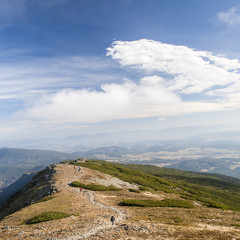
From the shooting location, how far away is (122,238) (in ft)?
67.8

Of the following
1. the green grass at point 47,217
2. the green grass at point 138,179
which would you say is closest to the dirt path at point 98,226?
the green grass at point 47,217

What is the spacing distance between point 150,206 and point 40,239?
25.2 m

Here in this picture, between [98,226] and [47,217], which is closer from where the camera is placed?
[98,226]

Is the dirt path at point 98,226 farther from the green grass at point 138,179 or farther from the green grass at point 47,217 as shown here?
the green grass at point 138,179

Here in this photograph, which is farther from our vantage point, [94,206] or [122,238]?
[94,206]

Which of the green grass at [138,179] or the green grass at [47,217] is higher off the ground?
the green grass at [47,217]

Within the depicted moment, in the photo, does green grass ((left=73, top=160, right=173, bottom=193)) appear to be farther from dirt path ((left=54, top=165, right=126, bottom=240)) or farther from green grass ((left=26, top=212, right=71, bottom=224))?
green grass ((left=26, top=212, right=71, bottom=224))

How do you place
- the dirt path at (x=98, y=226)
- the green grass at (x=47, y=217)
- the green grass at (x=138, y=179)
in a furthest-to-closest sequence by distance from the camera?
the green grass at (x=138, y=179)
the green grass at (x=47, y=217)
the dirt path at (x=98, y=226)

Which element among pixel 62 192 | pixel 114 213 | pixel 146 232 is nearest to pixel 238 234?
pixel 146 232

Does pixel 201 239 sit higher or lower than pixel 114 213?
higher

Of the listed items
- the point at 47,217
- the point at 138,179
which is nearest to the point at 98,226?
the point at 47,217

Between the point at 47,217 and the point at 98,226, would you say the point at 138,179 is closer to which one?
the point at 47,217

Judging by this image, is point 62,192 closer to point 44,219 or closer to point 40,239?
point 44,219

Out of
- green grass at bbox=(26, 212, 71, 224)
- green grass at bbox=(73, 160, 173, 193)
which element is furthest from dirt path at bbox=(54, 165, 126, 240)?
Result: green grass at bbox=(73, 160, 173, 193)
